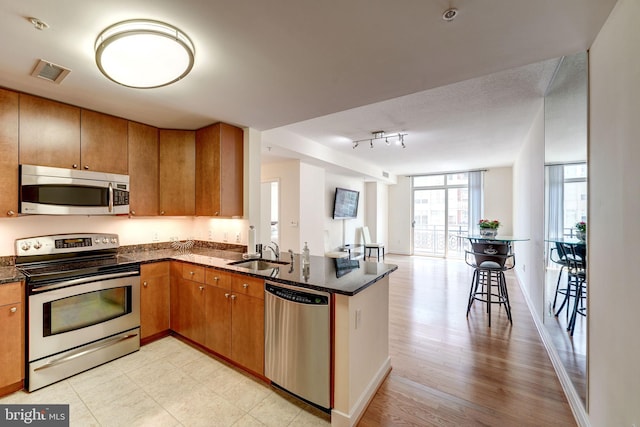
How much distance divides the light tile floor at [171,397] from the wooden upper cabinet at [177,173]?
5.36 ft

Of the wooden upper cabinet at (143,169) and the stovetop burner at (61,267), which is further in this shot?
the wooden upper cabinet at (143,169)

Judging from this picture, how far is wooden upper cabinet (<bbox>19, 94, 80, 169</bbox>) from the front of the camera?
2.23 m

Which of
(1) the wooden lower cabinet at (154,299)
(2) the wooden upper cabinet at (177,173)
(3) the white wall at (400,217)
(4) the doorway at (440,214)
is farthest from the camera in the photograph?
(3) the white wall at (400,217)

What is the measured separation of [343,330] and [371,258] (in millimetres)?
6488

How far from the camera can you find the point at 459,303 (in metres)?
4.07

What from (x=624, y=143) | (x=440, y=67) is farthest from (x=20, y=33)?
(x=624, y=143)

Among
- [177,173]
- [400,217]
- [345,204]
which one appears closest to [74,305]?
[177,173]

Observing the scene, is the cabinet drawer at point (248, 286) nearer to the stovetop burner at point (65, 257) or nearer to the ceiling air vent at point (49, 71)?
the stovetop burner at point (65, 257)

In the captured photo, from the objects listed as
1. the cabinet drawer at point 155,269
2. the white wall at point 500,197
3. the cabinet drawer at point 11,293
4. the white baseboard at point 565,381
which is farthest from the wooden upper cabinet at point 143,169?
the white wall at point 500,197

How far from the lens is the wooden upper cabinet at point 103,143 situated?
101 inches

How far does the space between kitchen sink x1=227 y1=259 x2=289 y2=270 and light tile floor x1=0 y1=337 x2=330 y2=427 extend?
908mm

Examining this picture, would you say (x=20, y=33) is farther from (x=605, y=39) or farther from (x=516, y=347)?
(x=516, y=347)

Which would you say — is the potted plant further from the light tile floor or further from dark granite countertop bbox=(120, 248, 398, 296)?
the light tile floor

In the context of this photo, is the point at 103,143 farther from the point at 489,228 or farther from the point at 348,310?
the point at 489,228
